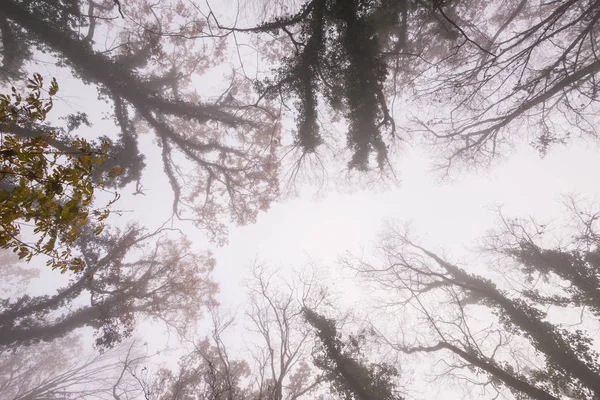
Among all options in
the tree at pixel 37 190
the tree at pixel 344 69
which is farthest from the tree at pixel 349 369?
the tree at pixel 37 190

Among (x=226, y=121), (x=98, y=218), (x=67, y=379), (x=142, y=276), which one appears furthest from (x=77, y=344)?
(x=98, y=218)

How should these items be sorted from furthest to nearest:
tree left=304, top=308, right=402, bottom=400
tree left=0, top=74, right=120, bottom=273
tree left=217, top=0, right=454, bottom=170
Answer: tree left=304, top=308, right=402, bottom=400, tree left=217, top=0, right=454, bottom=170, tree left=0, top=74, right=120, bottom=273

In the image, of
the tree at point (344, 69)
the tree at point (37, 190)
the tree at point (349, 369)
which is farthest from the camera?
the tree at point (349, 369)

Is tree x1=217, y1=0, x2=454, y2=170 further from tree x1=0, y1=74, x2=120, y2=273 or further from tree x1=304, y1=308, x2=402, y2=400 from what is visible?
tree x1=304, y1=308, x2=402, y2=400

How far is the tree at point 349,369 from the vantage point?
8188 millimetres

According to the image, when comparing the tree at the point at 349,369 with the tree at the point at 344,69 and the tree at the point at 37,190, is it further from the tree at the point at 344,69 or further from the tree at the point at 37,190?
the tree at the point at 37,190

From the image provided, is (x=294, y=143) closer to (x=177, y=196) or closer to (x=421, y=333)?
(x=177, y=196)

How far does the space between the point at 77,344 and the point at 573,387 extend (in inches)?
1397

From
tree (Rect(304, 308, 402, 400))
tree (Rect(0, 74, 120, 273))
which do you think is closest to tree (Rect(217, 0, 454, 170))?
tree (Rect(0, 74, 120, 273))

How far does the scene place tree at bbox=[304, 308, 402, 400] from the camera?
8.19 metres

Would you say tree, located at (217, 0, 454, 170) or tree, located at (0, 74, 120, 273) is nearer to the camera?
tree, located at (0, 74, 120, 273)

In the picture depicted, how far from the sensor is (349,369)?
28.4 ft

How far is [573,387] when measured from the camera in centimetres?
904

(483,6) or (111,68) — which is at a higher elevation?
(483,6)
